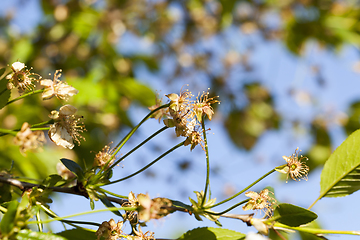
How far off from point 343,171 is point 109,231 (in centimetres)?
42

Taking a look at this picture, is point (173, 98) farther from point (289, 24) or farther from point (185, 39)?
point (289, 24)

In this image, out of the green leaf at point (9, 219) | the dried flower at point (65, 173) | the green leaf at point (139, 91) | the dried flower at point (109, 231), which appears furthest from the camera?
the green leaf at point (139, 91)

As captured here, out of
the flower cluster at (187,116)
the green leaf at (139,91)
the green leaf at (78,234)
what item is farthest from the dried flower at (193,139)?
the green leaf at (139,91)

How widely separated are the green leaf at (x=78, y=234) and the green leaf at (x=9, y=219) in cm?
11

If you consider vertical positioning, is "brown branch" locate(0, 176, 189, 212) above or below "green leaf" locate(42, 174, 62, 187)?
below

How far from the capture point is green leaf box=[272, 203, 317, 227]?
0.49 m

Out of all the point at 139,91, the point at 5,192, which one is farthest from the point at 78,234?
the point at 139,91

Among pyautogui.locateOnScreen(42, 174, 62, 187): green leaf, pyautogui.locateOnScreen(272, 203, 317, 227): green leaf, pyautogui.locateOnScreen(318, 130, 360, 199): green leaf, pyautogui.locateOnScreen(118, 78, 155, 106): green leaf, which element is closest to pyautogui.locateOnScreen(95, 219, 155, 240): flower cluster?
pyautogui.locateOnScreen(42, 174, 62, 187): green leaf

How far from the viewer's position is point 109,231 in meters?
0.50

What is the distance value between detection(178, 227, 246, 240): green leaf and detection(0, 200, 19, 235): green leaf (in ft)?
0.85

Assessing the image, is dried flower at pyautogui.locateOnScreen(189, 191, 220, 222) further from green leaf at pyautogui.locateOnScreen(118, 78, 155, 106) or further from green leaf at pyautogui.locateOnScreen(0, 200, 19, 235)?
green leaf at pyautogui.locateOnScreen(118, 78, 155, 106)

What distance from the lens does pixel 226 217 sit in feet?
1.76

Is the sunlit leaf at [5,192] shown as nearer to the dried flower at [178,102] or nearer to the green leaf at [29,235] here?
the green leaf at [29,235]

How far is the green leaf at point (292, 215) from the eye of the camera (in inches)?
19.1
